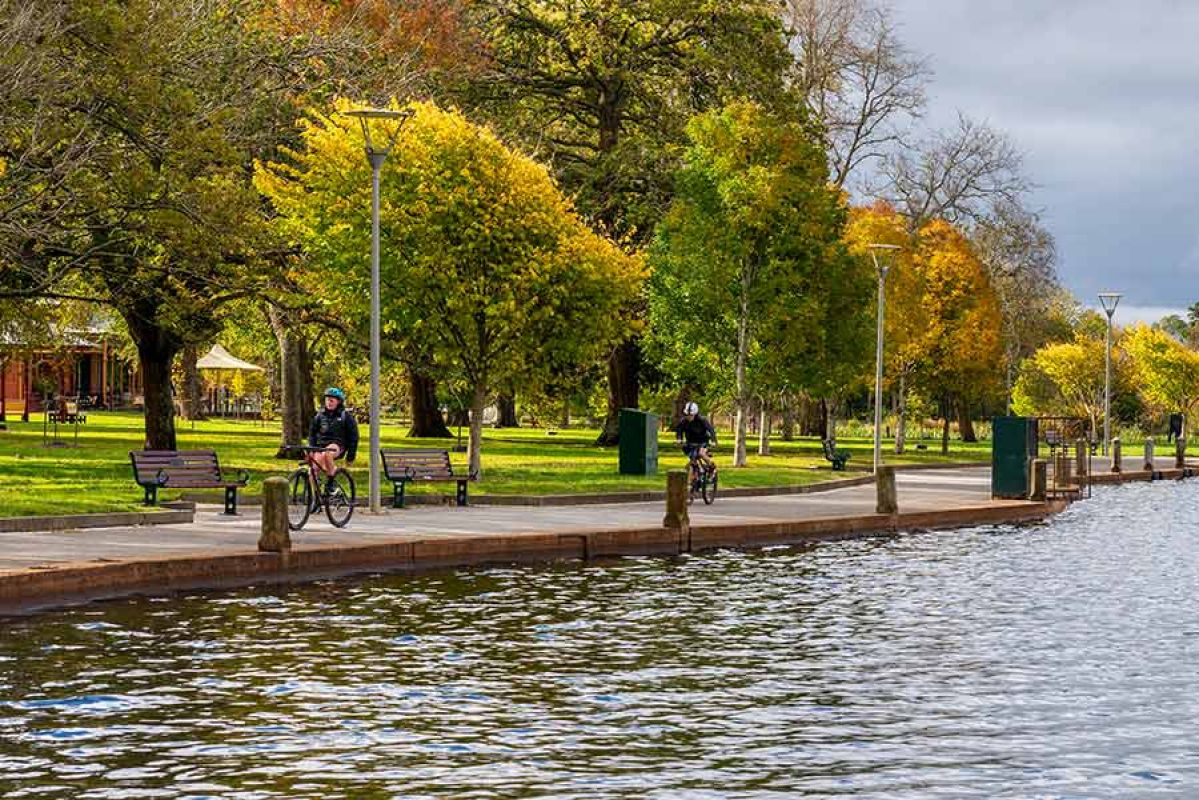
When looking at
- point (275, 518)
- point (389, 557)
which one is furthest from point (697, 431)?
point (275, 518)

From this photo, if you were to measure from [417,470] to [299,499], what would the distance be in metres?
3.33

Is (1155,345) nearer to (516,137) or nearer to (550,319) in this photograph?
(516,137)

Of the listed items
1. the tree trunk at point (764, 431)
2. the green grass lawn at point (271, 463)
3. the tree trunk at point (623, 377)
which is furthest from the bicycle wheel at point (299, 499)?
the tree trunk at point (623, 377)

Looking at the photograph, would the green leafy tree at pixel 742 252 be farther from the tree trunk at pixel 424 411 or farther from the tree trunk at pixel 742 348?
the tree trunk at pixel 424 411

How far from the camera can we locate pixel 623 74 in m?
59.3

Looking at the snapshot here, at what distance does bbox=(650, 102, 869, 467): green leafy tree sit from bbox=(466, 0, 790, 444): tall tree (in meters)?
5.27

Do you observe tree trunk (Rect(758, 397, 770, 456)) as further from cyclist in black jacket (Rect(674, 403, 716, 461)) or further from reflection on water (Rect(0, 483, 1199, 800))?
reflection on water (Rect(0, 483, 1199, 800))

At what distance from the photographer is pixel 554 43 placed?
198 feet

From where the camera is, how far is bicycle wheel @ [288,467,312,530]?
1046 inches

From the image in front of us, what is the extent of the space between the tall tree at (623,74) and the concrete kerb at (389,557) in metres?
27.4

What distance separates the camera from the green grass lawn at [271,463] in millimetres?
30750

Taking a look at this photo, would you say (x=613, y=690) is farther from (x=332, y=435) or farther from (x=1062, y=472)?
(x=1062, y=472)

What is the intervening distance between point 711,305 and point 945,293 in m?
20.3

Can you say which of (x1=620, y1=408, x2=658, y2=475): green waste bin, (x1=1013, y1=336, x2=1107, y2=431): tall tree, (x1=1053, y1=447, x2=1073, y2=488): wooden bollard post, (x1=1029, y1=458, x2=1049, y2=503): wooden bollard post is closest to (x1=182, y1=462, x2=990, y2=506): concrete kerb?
(x1=620, y1=408, x2=658, y2=475): green waste bin
